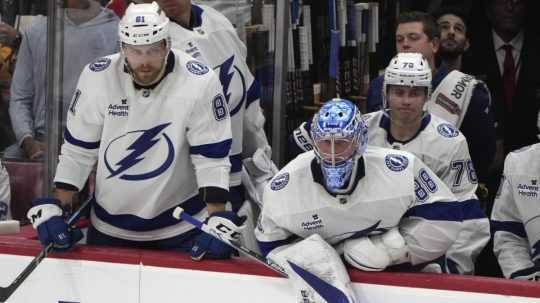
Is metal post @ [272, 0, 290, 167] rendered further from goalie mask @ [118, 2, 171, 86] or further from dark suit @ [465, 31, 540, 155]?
goalie mask @ [118, 2, 171, 86]

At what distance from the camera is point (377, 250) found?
2.98 meters

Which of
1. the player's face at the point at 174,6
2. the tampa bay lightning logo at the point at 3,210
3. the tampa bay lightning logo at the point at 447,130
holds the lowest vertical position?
the tampa bay lightning logo at the point at 3,210

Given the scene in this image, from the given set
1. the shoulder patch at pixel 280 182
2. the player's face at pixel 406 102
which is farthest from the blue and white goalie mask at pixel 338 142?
the player's face at pixel 406 102

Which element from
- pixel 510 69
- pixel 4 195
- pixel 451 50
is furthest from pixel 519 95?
pixel 4 195

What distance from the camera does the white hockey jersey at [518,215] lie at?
3.43 m

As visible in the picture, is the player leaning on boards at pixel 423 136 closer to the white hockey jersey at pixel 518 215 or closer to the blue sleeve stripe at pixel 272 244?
the white hockey jersey at pixel 518 215

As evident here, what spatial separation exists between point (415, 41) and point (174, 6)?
2.74 ft

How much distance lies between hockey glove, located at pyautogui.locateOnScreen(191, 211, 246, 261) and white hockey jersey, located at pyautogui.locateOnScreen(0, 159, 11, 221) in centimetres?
106

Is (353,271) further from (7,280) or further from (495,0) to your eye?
(495,0)

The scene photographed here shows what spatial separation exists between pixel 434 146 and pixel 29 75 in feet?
4.75

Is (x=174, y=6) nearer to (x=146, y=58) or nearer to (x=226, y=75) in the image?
(x=226, y=75)

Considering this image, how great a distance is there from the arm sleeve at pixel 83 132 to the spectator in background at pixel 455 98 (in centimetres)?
109

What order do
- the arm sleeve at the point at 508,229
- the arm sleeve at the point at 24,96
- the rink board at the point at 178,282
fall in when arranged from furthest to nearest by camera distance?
1. the arm sleeve at the point at 24,96
2. the arm sleeve at the point at 508,229
3. the rink board at the point at 178,282

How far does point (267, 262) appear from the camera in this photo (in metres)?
3.05
